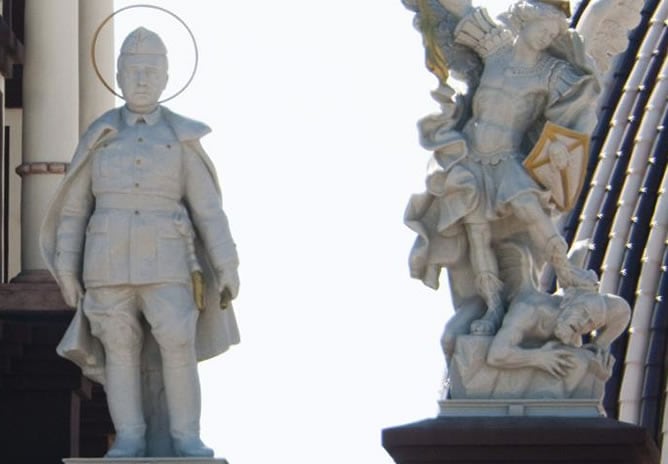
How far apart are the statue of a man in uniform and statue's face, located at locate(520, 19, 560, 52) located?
9.87ft

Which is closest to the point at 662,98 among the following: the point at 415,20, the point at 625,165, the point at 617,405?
the point at 625,165

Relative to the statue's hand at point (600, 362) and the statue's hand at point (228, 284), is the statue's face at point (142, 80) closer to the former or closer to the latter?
the statue's hand at point (228, 284)

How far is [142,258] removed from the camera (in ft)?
114

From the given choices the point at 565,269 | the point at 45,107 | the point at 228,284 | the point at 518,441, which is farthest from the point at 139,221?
the point at 45,107

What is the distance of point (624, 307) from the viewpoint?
36.0m

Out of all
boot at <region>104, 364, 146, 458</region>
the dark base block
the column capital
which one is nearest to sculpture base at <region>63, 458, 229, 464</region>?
boot at <region>104, 364, 146, 458</region>

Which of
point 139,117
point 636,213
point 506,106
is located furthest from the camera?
point 636,213

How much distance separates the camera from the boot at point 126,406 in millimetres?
34812

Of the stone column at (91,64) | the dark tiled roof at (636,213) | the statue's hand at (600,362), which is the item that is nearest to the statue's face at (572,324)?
the statue's hand at (600,362)

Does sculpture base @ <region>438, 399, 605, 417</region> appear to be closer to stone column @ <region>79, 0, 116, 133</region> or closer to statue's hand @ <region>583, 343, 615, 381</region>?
statue's hand @ <region>583, 343, 615, 381</region>

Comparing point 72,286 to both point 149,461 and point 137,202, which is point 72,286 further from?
point 149,461

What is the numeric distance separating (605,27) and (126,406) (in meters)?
5.76

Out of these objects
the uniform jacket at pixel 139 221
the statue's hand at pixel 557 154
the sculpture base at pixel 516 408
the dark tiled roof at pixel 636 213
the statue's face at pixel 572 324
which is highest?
the statue's hand at pixel 557 154

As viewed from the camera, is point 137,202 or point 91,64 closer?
point 137,202
